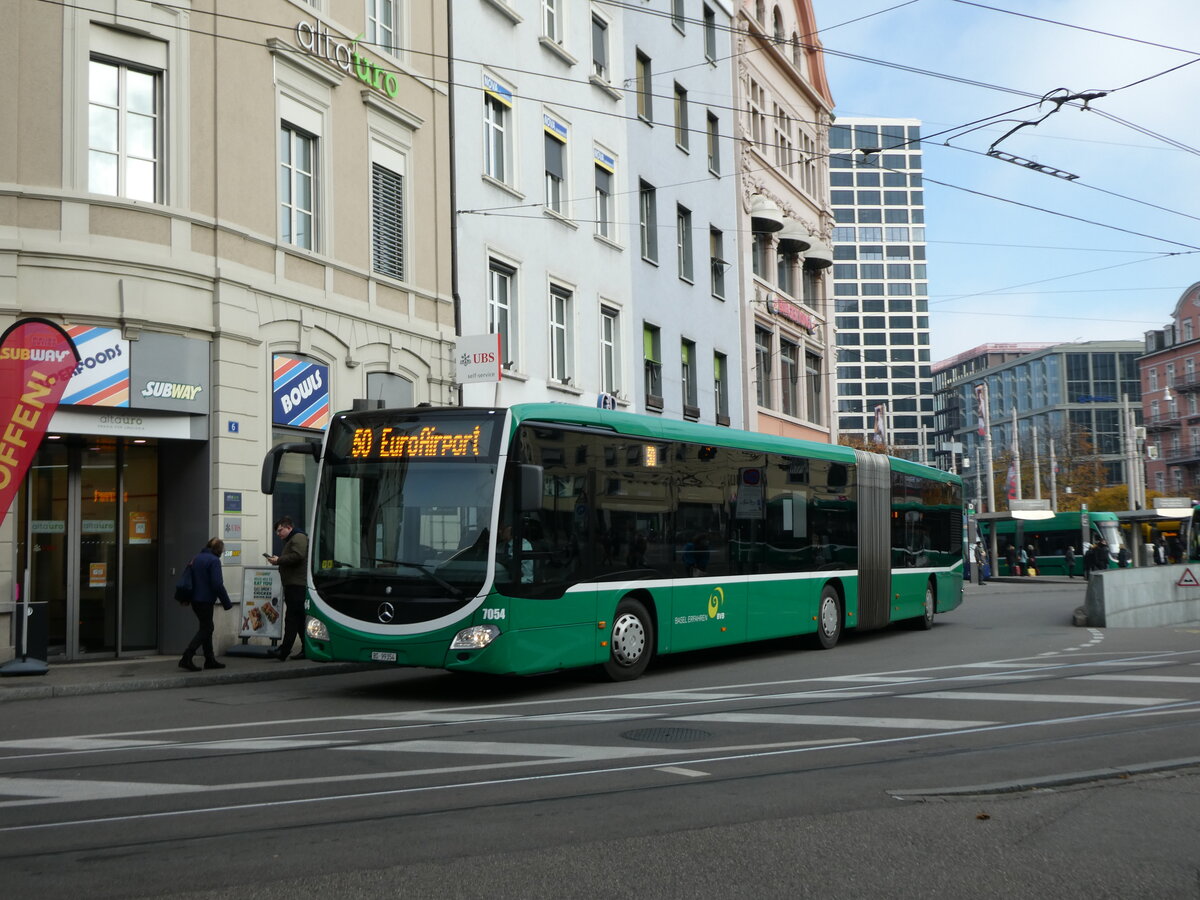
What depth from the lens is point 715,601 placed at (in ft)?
52.1

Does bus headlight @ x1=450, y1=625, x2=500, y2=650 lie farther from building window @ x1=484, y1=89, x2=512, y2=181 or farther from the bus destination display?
building window @ x1=484, y1=89, x2=512, y2=181

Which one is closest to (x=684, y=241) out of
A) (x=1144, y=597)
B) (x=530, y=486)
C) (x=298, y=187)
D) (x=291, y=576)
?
(x=1144, y=597)

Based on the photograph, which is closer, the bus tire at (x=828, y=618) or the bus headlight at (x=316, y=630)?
the bus headlight at (x=316, y=630)

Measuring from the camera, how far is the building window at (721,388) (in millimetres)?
36094

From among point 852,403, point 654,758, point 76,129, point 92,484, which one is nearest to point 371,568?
point 654,758

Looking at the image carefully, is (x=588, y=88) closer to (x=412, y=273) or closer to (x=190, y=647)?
(x=412, y=273)

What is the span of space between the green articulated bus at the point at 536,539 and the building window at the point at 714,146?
67.3ft

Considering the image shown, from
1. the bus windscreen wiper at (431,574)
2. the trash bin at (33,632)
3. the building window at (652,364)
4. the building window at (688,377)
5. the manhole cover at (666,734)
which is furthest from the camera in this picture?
the building window at (688,377)

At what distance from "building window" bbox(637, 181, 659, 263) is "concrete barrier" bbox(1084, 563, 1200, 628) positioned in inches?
504

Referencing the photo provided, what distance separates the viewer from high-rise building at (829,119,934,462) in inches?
6206

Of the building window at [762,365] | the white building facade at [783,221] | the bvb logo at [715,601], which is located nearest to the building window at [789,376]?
the white building facade at [783,221]

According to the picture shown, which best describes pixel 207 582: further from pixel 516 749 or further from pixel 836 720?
pixel 836 720

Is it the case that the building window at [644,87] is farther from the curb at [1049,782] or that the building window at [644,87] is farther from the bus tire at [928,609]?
the curb at [1049,782]

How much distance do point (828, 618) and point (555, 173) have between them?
41.8ft
